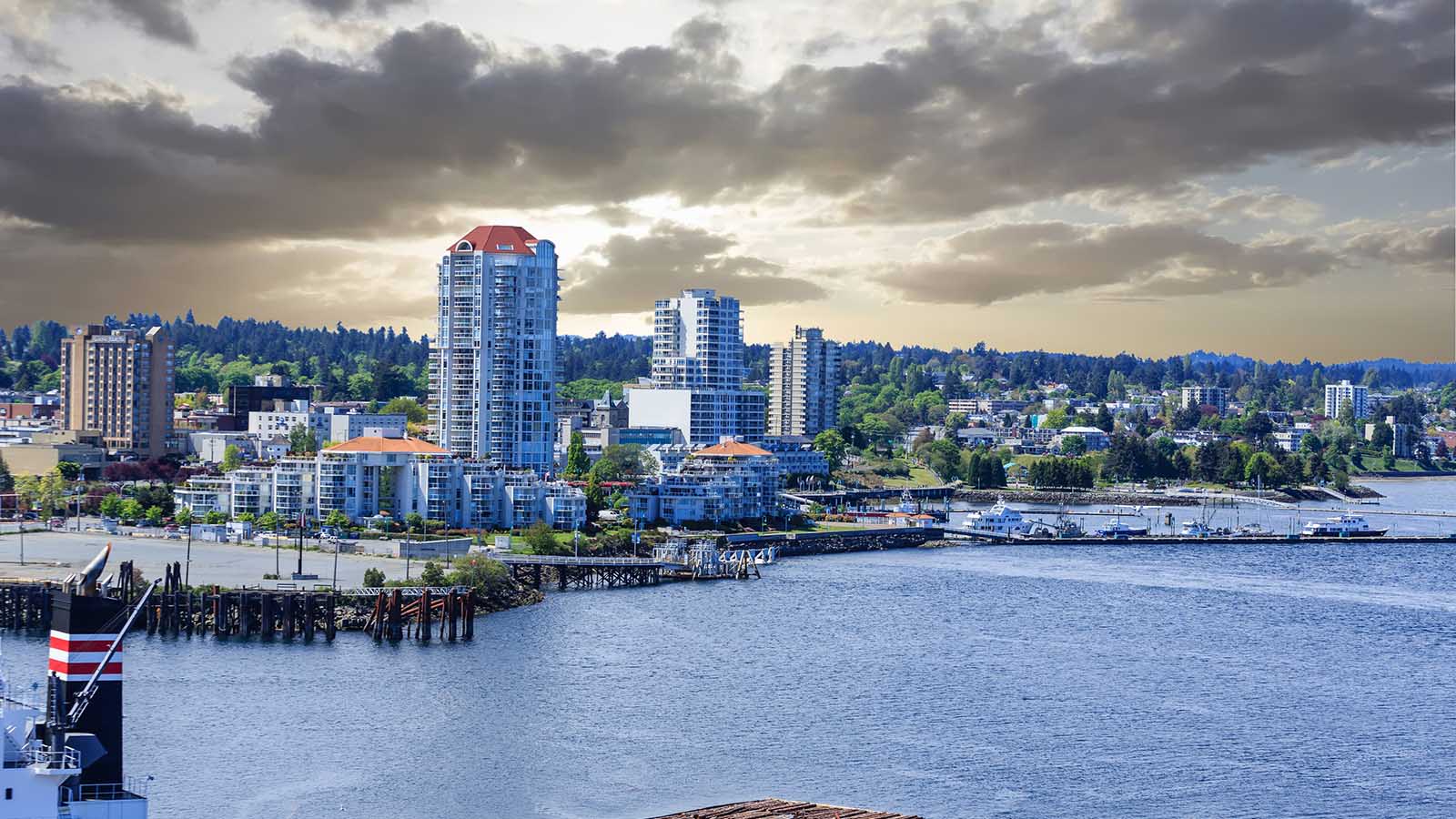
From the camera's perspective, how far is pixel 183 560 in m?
52.1

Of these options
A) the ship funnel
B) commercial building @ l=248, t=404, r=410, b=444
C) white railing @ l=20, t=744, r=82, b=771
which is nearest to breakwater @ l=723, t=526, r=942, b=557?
commercial building @ l=248, t=404, r=410, b=444

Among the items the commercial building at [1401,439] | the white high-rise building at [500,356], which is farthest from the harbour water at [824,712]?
the commercial building at [1401,439]

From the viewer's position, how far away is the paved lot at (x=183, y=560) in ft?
156

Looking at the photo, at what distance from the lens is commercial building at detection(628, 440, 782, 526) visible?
7581 cm

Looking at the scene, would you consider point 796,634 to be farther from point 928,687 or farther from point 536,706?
point 536,706

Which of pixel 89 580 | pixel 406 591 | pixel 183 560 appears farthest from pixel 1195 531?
pixel 89 580

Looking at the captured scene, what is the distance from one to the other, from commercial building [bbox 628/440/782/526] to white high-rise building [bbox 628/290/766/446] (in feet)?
80.5

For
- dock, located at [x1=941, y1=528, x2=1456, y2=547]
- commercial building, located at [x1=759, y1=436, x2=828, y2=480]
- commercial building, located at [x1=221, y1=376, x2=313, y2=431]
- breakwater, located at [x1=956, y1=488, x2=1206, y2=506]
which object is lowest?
dock, located at [x1=941, y1=528, x2=1456, y2=547]

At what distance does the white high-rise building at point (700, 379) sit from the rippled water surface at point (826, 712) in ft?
176

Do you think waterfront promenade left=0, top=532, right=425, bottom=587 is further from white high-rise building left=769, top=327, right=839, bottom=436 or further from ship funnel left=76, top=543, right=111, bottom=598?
white high-rise building left=769, top=327, right=839, bottom=436

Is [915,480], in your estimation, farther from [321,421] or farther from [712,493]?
[712,493]

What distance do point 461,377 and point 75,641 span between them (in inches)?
2618

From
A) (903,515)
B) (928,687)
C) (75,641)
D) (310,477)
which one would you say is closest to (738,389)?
(903,515)

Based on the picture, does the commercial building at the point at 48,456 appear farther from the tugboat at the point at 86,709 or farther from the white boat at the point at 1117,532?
the tugboat at the point at 86,709
